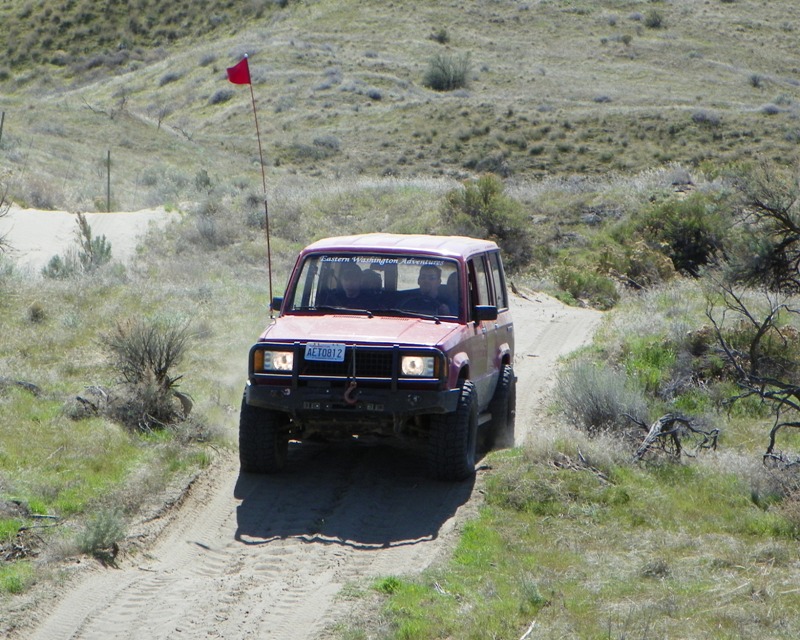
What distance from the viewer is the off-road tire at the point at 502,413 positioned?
375 inches

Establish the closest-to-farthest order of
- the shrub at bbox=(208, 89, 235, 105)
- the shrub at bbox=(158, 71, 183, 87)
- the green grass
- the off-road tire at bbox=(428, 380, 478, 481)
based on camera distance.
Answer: the green grass
the off-road tire at bbox=(428, 380, 478, 481)
the shrub at bbox=(208, 89, 235, 105)
the shrub at bbox=(158, 71, 183, 87)

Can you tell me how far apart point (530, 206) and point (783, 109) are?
85.1 ft

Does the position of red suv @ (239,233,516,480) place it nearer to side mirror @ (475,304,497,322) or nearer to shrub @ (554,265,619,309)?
side mirror @ (475,304,497,322)

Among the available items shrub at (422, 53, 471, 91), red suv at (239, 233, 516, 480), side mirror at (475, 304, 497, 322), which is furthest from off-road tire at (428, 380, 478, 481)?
shrub at (422, 53, 471, 91)

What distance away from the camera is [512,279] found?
69.2 ft

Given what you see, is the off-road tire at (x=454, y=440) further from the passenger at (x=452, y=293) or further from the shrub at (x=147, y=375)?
the shrub at (x=147, y=375)

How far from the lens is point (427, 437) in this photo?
825 centimetres

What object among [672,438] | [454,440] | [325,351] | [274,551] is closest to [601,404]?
[672,438]

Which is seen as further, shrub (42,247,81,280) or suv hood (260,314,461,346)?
shrub (42,247,81,280)

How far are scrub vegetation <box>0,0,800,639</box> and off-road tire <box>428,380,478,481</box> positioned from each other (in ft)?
1.03

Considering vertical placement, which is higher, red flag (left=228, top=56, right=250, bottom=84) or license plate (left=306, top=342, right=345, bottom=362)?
red flag (left=228, top=56, right=250, bottom=84)

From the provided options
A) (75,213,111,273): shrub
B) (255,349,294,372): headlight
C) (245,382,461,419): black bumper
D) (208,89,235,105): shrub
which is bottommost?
(208,89,235,105): shrub

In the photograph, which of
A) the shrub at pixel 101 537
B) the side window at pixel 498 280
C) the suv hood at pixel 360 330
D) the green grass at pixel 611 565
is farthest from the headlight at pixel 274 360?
the side window at pixel 498 280

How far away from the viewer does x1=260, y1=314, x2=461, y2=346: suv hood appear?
305 inches
